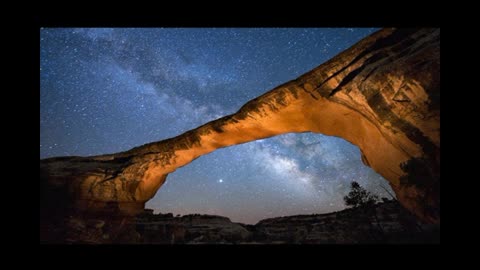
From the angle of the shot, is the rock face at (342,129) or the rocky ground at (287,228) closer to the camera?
the rock face at (342,129)

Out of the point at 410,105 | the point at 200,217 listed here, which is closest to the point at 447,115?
the point at 410,105

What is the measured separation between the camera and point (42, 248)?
3367 millimetres

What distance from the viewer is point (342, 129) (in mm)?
13719

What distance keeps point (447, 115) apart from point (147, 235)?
14.5 meters

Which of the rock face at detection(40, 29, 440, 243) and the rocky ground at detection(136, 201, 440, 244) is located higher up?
Result: the rock face at detection(40, 29, 440, 243)

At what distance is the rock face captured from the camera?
8.99m

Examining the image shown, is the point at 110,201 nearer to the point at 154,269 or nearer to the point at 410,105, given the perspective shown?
the point at 154,269

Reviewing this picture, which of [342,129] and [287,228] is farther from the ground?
[342,129]

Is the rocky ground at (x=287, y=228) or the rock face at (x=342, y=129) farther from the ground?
the rock face at (x=342, y=129)

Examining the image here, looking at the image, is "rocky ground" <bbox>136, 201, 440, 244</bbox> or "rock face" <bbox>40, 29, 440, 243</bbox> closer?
"rock face" <bbox>40, 29, 440, 243</bbox>

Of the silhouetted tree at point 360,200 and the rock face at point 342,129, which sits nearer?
the rock face at point 342,129

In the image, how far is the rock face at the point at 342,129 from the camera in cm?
899

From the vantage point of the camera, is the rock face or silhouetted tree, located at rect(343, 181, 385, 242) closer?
the rock face

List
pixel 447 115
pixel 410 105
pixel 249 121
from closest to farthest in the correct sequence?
1. pixel 447 115
2. pixel 410 105
3. pixel 249 121
